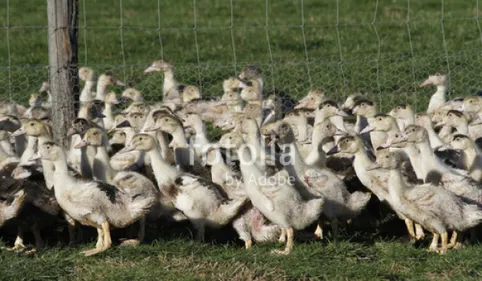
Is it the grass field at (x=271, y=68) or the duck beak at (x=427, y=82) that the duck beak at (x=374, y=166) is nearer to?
A: the grass field at (x=271, y=68)

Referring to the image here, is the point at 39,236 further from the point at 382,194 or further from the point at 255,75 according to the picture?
the point at 255,75

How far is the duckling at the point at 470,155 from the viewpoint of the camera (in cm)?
928

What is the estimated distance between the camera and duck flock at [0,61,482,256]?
8531 mm

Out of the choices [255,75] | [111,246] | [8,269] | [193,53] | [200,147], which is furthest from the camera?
[193,53]

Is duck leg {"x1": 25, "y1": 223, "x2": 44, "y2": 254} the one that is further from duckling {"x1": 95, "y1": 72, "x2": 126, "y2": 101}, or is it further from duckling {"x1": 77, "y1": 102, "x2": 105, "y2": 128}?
duckling {"x1": 95, "y1": 72, "x2": 126, "y2": 101}

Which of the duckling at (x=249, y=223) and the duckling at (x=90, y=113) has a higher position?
the duckling at (x=90, y=113)

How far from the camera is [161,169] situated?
9.31m

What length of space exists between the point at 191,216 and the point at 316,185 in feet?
3.51

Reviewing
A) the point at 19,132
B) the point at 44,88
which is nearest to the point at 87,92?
the point at 44,88

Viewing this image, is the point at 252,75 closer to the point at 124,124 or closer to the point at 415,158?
the point at 124,124

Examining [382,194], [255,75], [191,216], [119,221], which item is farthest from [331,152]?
[255,75]

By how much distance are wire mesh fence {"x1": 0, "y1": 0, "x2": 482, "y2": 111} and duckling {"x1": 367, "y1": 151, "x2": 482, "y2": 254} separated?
3.13 m

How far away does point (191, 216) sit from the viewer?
9.02 metres

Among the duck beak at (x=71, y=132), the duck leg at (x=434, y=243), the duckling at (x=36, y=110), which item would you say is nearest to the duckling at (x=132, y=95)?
the duckling at (x=36, y=110)
